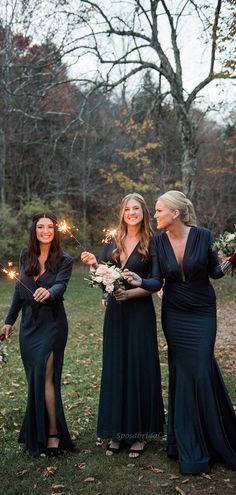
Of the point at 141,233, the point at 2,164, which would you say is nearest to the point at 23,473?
the point at 141,233

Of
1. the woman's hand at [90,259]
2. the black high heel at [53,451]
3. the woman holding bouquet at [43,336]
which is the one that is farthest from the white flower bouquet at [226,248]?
the black high heel at [53,451]

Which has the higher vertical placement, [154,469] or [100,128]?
[100,128]

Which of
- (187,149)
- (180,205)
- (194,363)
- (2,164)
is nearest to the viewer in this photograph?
(194,363)

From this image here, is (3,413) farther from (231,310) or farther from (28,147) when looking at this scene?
(28,147)

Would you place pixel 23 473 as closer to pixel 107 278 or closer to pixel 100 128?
pixel 107 278

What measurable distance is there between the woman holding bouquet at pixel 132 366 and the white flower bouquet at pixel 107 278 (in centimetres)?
32

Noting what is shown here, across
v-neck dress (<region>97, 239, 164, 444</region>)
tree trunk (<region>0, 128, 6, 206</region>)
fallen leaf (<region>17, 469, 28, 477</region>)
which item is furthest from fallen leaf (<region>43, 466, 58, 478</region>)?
tree trunk (<region>0, 128, 6, 206</region>)

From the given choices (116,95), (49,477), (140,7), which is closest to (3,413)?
(49,477)

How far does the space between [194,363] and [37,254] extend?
1810 mm

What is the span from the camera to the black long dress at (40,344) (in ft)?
15.3

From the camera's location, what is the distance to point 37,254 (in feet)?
16.0

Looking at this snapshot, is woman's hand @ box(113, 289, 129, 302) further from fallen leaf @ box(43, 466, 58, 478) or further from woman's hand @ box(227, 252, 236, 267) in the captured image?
fallen leaf @ box(43, 466, 58, 478)

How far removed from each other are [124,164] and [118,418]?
993 inches

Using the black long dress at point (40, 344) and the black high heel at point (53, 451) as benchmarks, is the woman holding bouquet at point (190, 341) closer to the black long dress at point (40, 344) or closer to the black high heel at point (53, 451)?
the black long dress at point (40, 344)
